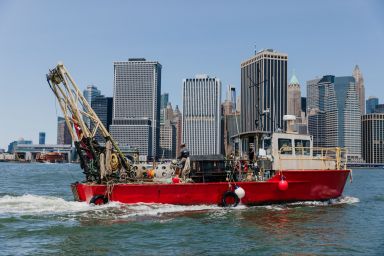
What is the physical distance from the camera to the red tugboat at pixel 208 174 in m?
20.2

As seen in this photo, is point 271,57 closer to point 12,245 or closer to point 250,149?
point 250,149

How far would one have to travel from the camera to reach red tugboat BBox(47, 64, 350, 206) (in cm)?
2019

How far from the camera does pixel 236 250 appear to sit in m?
13.1

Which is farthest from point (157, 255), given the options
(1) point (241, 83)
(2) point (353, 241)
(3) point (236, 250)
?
(1) point (241, 83)

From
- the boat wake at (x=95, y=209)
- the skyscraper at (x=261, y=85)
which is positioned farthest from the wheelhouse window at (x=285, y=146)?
the skyscraper at (x=261, y=85)

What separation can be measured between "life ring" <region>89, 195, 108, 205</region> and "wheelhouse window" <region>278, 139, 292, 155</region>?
9.14 meters

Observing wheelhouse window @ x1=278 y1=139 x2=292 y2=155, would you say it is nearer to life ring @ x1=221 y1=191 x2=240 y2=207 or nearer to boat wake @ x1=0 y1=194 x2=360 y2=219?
boat wake @ x1=0 y1=194 x2=360 y2=219

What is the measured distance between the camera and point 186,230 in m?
15.7

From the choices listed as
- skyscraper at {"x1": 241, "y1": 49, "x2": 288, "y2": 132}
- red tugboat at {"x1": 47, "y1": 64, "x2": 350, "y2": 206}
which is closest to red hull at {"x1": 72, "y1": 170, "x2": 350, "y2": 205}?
red tugboat at {"x1": 47, "y1": 64, "x2": 350, "y2": 206}

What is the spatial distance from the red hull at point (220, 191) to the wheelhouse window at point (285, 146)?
1.29m

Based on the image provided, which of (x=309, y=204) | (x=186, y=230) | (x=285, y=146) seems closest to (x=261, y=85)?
(x=285, y=146)

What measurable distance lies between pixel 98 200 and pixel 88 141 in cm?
347

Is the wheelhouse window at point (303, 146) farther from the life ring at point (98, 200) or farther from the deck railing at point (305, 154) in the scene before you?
the life ring at point (98, 200)

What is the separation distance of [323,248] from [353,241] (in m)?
1.77
